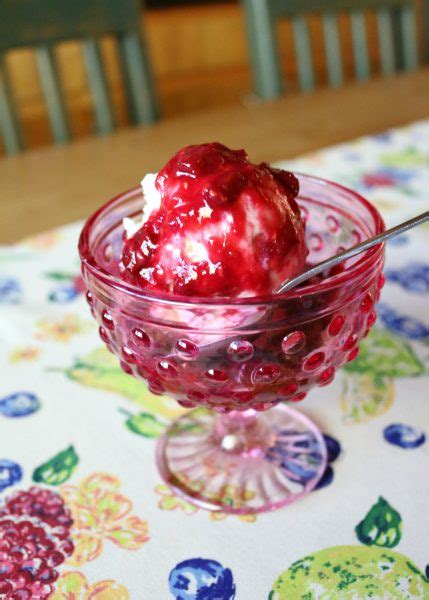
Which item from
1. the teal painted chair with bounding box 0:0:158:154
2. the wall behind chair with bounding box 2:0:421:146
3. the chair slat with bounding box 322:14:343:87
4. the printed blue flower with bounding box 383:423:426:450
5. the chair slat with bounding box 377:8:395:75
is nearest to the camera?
the printed blue flower with bounding box 383:423:426:450

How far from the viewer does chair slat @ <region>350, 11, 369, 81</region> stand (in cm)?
133

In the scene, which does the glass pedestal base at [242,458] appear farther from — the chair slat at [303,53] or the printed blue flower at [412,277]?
the chair slat at [303,53]

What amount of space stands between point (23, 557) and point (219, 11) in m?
2.98

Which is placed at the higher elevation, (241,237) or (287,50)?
(241,237)

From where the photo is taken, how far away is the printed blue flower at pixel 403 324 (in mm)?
556

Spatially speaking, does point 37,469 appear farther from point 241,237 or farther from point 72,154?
point 72,154

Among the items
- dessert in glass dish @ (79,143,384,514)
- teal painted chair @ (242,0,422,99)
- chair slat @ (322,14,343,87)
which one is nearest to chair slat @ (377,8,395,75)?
teal painted chair @ (242,0,422,99)

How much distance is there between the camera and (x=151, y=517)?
40 centimetres

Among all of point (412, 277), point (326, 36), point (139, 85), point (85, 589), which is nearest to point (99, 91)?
point (139, 85)

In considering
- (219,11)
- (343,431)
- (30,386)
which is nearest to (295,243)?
(343,431)

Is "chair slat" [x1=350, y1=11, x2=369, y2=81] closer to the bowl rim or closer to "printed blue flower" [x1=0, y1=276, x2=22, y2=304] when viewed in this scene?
"printed blue flower" [x1=0, y1=276, x2=22, y2=304]

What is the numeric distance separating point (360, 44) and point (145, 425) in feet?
3.65

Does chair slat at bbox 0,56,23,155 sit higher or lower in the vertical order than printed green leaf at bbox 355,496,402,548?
higher

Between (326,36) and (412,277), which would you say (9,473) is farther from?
(326,36)
